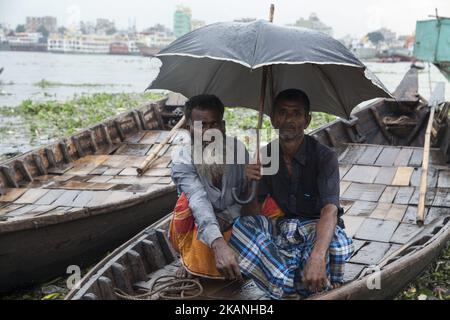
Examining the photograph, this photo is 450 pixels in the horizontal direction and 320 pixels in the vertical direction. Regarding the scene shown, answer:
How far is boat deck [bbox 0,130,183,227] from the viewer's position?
14.9ft

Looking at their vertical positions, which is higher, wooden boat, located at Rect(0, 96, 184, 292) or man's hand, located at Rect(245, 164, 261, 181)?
man's hand, located at Rect(245, 164, 261, 181)

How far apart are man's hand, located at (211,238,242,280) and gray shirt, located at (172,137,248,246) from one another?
0.13 ft

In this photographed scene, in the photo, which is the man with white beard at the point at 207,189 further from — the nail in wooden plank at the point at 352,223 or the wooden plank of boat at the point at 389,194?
the wooden plank of boat at the point at 389,194

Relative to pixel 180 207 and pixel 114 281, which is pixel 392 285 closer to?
pixel 180 207

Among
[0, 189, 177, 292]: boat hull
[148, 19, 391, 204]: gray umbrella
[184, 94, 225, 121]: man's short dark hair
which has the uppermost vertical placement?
[148, 19, 391, 204]: gray umbrella

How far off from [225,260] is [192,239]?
1.35ft

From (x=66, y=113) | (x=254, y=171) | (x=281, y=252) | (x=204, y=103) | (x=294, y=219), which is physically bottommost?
(x=66, y=113)

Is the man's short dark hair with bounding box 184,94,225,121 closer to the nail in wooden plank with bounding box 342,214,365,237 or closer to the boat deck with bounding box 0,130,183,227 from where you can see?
the boat deck with bounding box 0,130,183,227

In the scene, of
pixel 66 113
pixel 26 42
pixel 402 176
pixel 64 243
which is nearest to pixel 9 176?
pixel 64 243

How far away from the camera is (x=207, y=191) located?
2908 millimetres

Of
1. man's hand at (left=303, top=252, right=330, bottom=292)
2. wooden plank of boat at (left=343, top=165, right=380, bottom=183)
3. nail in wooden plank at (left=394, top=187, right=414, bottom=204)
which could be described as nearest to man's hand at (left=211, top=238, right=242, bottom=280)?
man's hand at (left=303, top=252, right=330, bottom=292)

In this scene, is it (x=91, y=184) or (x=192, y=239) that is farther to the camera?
(x=91, y=184)

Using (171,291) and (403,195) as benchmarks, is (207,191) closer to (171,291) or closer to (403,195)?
(171,291)
